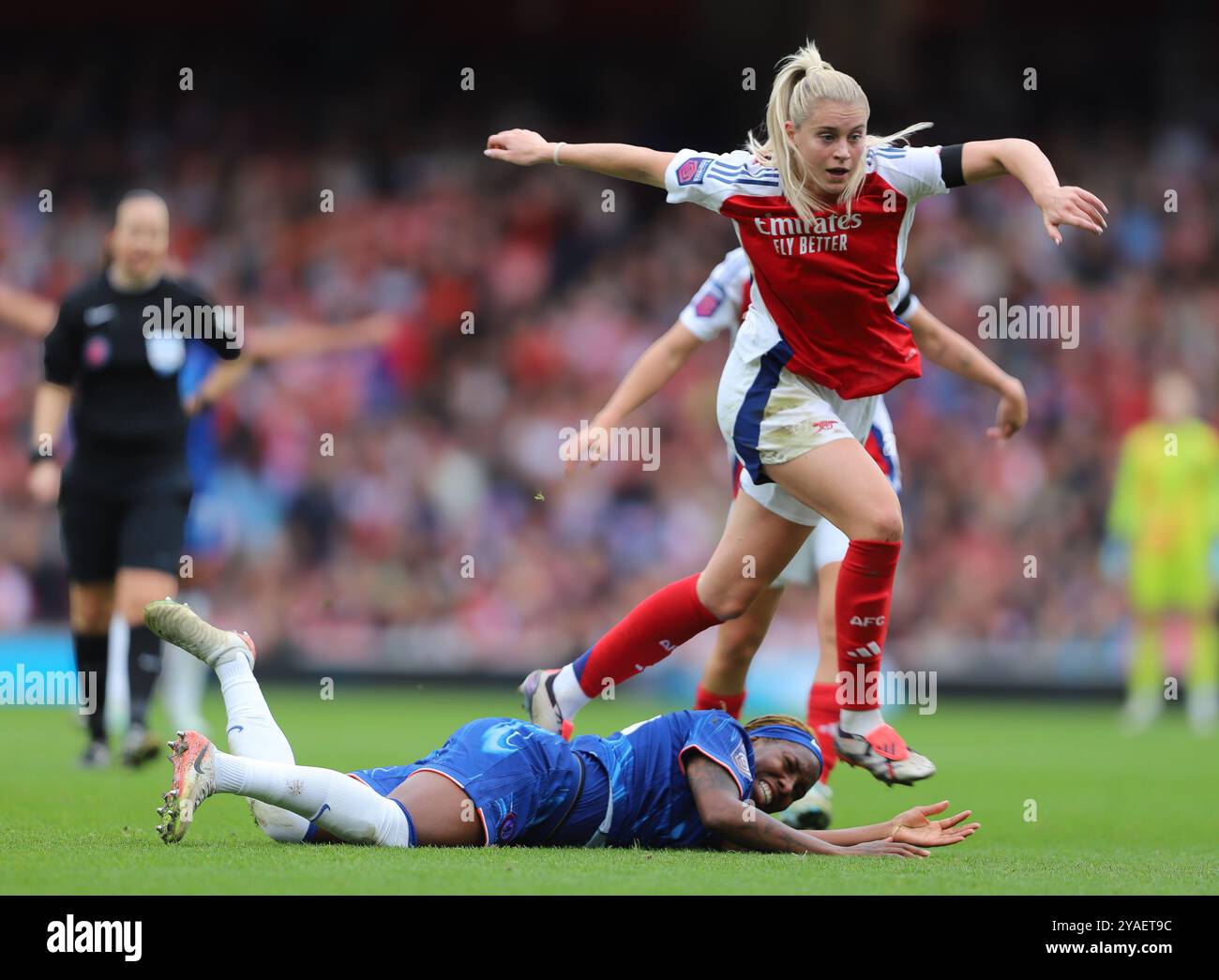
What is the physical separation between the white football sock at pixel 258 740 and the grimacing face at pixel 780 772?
1388 mm

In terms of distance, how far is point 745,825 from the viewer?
4895 mm

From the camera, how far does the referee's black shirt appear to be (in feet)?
25.5

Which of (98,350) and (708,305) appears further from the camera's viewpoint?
(98,350)

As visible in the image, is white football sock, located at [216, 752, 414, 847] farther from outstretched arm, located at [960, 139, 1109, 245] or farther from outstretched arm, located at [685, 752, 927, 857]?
outstretched arm, located at [960, 139, 1109, 245]

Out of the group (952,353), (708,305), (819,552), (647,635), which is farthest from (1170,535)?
(647,635)

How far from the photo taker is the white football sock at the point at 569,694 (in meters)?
6.10

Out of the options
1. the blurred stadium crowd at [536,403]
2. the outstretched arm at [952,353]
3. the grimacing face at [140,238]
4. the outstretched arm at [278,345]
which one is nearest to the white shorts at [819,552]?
the outstretched arm at [952,353]

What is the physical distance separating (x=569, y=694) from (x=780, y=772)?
112cm

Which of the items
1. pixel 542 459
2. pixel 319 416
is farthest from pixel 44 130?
pixel 542 459

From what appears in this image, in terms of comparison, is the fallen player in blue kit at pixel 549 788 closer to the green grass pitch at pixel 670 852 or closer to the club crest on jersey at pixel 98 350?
the green grass pitch at pixel 670 852

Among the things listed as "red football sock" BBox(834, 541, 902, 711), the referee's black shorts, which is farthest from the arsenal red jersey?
the referee's black shorts

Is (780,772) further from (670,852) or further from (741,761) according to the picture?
(670,852)

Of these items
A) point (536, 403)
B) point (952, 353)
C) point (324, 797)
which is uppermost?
point (536, 403)
